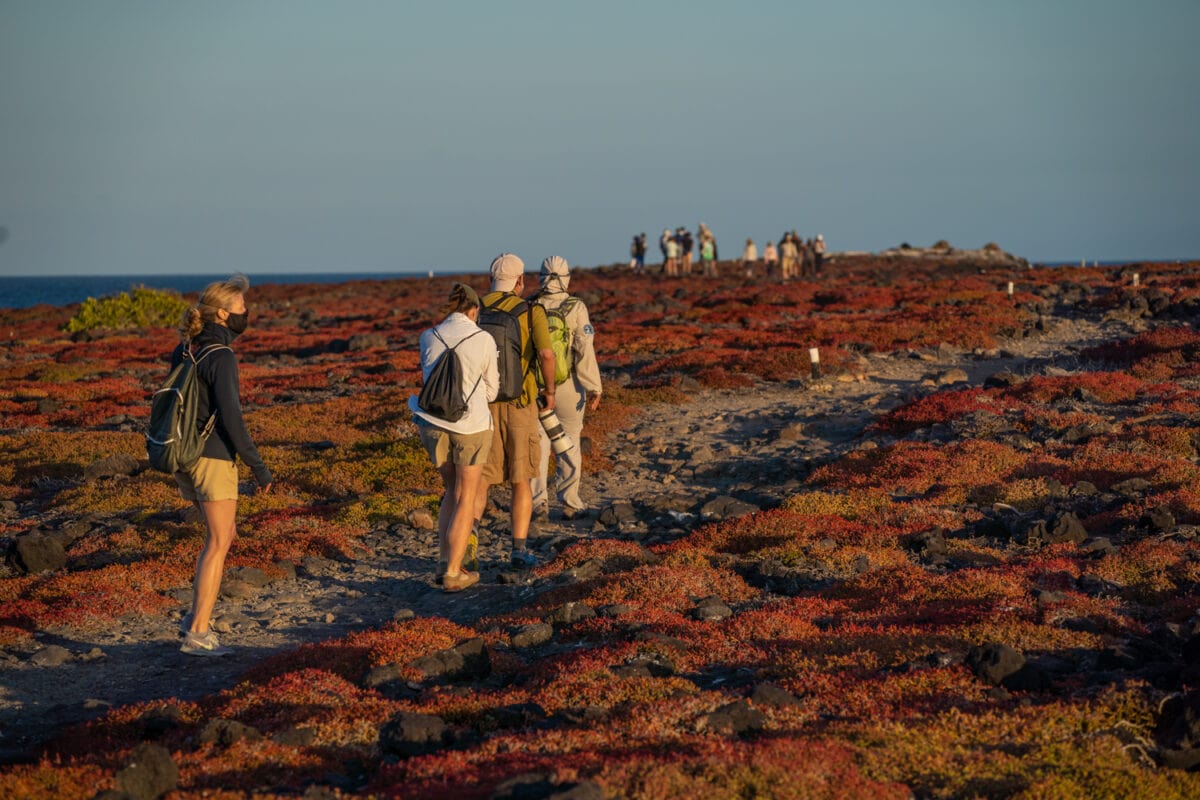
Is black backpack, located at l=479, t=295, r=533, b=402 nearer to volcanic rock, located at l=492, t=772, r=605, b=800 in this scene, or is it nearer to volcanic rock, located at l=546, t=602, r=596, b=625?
volcanic rock, located at l=546, t=602, r=596, b=625

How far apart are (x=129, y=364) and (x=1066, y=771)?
33.2 m

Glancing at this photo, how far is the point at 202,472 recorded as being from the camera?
8.52m

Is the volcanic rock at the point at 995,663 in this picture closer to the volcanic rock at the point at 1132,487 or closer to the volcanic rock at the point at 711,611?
the volcanic rock at the point at 711,611

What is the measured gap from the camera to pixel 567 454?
45.6 ft

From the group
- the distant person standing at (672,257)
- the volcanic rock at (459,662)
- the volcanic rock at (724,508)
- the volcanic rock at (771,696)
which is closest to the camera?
the volcanic rock at (771,696)

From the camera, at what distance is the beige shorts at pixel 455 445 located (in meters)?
10.2

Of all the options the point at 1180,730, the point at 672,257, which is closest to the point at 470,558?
the point at 1180,730

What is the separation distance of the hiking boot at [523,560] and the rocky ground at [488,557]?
181mm

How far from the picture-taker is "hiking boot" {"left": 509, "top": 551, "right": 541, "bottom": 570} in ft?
37.8

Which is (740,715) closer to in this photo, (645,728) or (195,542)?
(645,728)

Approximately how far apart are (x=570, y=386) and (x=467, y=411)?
3.18 meters

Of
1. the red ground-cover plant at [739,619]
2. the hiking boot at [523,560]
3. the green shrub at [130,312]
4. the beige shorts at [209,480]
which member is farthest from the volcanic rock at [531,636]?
the green shrub at [130,312]

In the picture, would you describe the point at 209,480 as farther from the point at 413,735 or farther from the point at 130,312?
the point at 130,312

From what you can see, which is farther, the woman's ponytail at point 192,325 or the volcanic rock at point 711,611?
the volcanic rock at point 711,611
